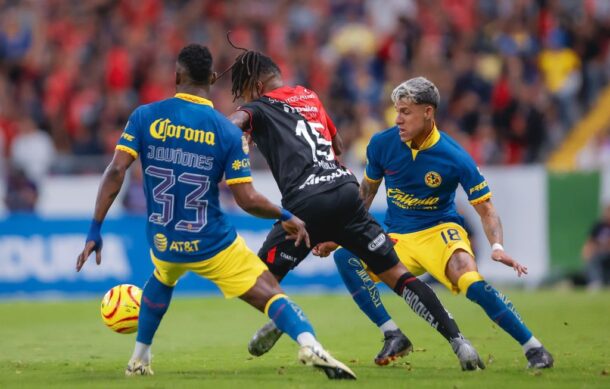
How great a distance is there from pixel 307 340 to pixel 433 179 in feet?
7.48

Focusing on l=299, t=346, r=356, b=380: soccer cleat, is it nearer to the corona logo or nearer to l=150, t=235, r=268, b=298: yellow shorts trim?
l=150, t=235, r=268, b=298: yellow shorts trim

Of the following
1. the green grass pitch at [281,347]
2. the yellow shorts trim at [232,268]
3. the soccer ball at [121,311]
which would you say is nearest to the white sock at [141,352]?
the green grass pitch at [281,347]

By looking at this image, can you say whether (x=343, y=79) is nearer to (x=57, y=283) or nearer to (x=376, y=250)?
(x=57, y=283)

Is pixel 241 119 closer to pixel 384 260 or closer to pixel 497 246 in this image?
pixel 384 260

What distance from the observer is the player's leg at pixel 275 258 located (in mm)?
9664

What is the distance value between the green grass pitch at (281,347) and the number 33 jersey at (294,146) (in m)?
1.48

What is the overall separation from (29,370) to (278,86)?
3.13m

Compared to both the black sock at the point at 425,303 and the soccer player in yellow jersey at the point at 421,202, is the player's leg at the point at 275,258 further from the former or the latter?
the black sock at the point at 425,303

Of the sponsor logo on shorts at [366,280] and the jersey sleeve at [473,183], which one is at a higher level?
the jersey sleeve at [473,183]

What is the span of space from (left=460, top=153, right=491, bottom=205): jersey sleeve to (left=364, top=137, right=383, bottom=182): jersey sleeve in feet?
2.59

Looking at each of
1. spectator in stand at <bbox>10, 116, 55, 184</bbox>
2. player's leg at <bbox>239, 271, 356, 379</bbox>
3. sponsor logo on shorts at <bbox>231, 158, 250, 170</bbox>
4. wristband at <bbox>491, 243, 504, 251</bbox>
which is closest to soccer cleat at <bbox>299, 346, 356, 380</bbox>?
player's leg at <bbox>239, 271, 356, 379</bbox>

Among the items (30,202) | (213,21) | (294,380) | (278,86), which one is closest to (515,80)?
(213,21)

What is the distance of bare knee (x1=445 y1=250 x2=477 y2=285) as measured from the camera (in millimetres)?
9609

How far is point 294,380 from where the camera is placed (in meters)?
8.87
